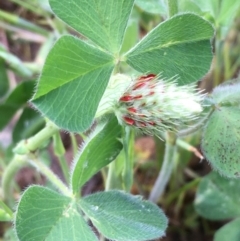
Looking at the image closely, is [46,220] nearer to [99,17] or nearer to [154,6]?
[99,17]

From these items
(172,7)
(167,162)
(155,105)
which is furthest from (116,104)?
(167,162)

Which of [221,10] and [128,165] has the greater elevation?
[221,10]

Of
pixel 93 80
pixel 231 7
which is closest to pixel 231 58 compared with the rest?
pixel 231 7

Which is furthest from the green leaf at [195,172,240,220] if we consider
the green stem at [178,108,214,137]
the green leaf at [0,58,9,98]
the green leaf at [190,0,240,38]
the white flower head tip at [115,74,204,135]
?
the green leaf at [0,58,9,98]

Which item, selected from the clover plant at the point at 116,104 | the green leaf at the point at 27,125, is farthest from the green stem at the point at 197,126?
the green leaf at the point at 27,125

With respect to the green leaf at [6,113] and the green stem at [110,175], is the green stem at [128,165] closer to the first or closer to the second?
the green stem at [110,175]
